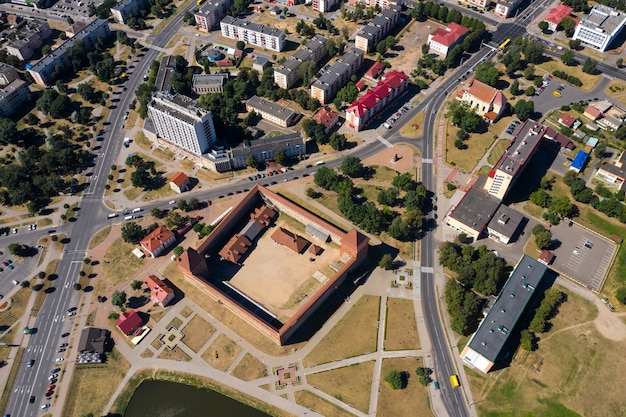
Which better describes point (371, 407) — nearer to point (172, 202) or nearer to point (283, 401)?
point (283, 401)

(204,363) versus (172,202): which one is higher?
(172,202)

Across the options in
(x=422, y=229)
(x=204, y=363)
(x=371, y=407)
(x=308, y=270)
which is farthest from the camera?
(x=422, y=229)

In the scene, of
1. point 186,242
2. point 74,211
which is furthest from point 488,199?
point 74,211

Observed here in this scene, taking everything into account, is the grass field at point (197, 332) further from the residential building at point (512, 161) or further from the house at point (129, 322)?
the residential building at point (512, 161)

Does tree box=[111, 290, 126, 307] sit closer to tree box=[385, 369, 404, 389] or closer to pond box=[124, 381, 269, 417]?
pond box=[124, 381, 269, 417]

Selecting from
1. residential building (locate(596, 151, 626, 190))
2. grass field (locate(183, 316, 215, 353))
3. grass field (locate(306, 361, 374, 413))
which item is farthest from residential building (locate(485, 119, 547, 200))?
grass field (locate(183, 316, 215, 353))

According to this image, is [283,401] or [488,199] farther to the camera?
[488,199]
